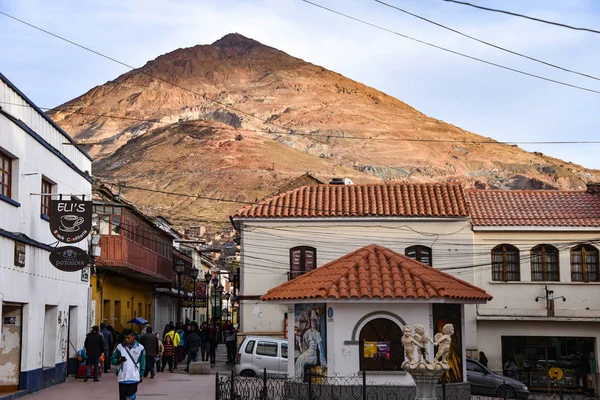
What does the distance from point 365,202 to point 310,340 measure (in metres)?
17.2

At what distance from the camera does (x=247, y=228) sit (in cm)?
3591

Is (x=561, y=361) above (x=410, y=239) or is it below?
below

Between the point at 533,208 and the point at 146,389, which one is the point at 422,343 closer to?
the point at 146,389

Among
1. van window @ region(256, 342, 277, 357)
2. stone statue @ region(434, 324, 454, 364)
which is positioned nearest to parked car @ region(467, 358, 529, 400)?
van window @ region(256, 342, 277, 357)

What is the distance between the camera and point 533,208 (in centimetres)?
3716

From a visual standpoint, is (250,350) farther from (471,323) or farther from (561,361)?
(561,361)

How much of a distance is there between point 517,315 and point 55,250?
19488 millimetres

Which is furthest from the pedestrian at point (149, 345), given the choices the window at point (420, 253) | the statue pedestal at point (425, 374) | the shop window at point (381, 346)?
the statue pedestal at point (425, 374)

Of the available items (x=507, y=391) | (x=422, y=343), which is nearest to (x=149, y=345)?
(x=507, y=391)

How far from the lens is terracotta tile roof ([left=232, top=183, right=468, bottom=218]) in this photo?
3562cm

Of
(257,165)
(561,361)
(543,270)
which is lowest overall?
(561,361)

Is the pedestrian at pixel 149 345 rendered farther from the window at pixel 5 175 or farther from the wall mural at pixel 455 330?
the wall mural at pixel 455 330

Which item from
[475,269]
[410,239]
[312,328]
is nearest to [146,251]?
[410,239]

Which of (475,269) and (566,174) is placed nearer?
(475,269)
